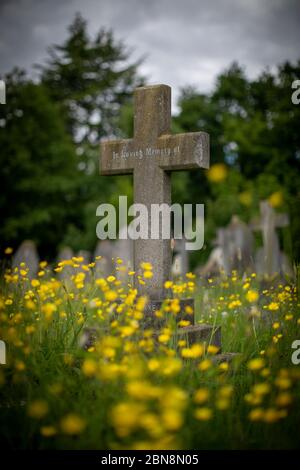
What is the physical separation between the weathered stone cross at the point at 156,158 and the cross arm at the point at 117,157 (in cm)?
1

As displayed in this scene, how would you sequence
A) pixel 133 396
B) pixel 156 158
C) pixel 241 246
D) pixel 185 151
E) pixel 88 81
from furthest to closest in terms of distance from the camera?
pixel 88 81 < pixel 241 246 < pixel 156 158 < pixel 185 151 < pixel 133 396

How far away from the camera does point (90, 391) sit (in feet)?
10.7

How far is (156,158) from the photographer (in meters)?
4.91

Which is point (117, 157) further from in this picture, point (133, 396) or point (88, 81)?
point (88, 81)

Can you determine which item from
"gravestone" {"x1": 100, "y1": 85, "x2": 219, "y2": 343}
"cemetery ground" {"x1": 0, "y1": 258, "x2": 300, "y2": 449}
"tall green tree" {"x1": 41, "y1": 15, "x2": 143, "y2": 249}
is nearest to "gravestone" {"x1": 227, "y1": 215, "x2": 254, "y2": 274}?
"gravestone" {"x1": 100, "y1": 85, "x2": 219, "y2": 343}

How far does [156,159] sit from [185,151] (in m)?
0.33

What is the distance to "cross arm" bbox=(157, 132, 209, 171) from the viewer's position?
470 cm

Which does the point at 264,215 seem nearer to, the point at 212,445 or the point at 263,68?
the point at 212,445

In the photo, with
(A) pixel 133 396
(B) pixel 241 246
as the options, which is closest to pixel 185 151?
(A) pixel 133 396

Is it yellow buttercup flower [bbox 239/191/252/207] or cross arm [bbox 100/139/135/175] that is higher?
yellow buttercup flower [bbox 239/191/252/207]

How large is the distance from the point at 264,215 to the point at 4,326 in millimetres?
7474

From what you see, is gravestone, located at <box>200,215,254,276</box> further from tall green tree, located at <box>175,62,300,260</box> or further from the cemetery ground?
the cemetery ground

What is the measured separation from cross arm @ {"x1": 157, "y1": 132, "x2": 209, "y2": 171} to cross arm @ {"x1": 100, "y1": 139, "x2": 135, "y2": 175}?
354 millimetres

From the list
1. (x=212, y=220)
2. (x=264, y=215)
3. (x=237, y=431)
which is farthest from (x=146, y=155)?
(x=212, y=220)
